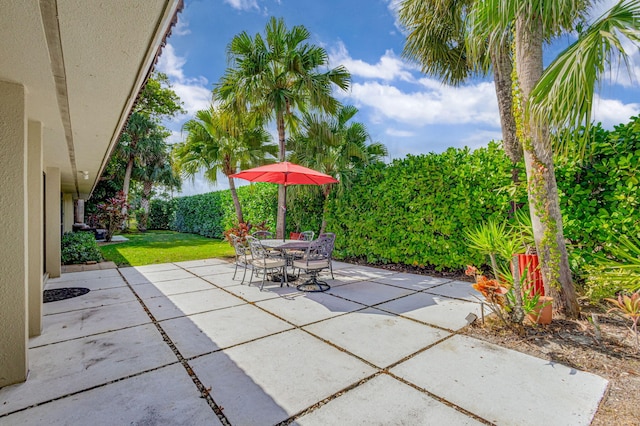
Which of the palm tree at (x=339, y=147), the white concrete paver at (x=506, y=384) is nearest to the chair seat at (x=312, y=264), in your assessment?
the white concrete paver at (x=506, y=384)

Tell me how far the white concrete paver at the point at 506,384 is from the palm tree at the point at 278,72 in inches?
267

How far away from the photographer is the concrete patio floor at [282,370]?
2100mm

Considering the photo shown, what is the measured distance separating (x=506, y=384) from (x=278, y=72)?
8.15 m

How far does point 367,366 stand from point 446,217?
4427 millimetres

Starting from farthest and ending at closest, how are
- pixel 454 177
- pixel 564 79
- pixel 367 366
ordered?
pixel 454 177
pixel 564 79
pixel 367 366

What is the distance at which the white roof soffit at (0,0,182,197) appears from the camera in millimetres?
1717

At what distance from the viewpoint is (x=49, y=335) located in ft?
11.4

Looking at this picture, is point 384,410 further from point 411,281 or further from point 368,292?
point 411,281

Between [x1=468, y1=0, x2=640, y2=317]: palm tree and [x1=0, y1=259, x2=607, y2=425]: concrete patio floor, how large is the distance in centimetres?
129

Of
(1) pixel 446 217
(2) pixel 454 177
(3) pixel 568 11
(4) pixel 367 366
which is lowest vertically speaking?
(4) pixel 367 366

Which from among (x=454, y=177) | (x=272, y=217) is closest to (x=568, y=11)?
(x=454, y=177)

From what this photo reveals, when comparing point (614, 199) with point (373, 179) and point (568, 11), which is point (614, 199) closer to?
point (568, 11)

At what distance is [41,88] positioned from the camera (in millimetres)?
2799

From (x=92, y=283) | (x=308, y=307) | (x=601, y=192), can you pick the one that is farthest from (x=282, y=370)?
(x=92, y=283)
